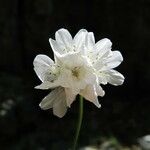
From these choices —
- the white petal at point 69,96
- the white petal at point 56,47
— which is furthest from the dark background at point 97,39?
the white petal at point 69,96

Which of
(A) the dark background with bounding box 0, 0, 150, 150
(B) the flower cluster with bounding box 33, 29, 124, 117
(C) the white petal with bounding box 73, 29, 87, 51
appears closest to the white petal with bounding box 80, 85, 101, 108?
(B) the flower cluster with bounding box 33, 29, 124, 117

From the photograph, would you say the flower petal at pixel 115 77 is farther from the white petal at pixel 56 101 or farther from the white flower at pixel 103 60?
the white petal at pixel 56 101

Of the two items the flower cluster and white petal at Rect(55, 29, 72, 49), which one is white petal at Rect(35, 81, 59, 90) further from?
white petal at Rect(55, 29, 72, 49)

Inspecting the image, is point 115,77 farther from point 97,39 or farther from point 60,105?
point 97,39

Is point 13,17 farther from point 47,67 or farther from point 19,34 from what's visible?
point 47,67

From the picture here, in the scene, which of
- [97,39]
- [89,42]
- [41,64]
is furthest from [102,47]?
[97,39]

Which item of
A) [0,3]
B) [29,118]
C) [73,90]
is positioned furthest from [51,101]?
[0,3]
